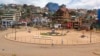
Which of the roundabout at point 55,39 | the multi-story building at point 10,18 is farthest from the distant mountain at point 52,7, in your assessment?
the roundabout at point 55,39

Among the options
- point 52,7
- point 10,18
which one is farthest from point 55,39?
point 52,7

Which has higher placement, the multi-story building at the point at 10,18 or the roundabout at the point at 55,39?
the multi-story building at the point at 10,18

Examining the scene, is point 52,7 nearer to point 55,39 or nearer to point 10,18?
point 10,18

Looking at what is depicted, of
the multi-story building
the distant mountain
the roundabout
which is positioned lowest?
the roundabout

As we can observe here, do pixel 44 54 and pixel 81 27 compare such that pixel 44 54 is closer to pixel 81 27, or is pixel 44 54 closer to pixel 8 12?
pixel 81 27

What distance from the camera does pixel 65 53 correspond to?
95.0 ft

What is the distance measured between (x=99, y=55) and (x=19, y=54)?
891cm

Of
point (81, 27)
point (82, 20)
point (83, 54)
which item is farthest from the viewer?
point (82, 20)

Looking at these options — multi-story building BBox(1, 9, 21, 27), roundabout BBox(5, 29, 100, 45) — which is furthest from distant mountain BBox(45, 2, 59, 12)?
roundabout BBox(5, 29, 100, 45)

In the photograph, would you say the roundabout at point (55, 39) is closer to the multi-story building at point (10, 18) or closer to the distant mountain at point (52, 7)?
the multi-story building at point (10, 18)

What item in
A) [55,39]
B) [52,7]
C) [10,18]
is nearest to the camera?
[55,39]

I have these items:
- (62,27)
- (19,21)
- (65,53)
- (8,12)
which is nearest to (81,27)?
(62,27)

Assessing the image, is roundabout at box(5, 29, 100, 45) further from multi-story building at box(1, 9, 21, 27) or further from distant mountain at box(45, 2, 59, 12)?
distant mountain at box(45, 2, 59, 12)

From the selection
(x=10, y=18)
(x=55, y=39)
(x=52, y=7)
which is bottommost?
(x=55, y=39)
